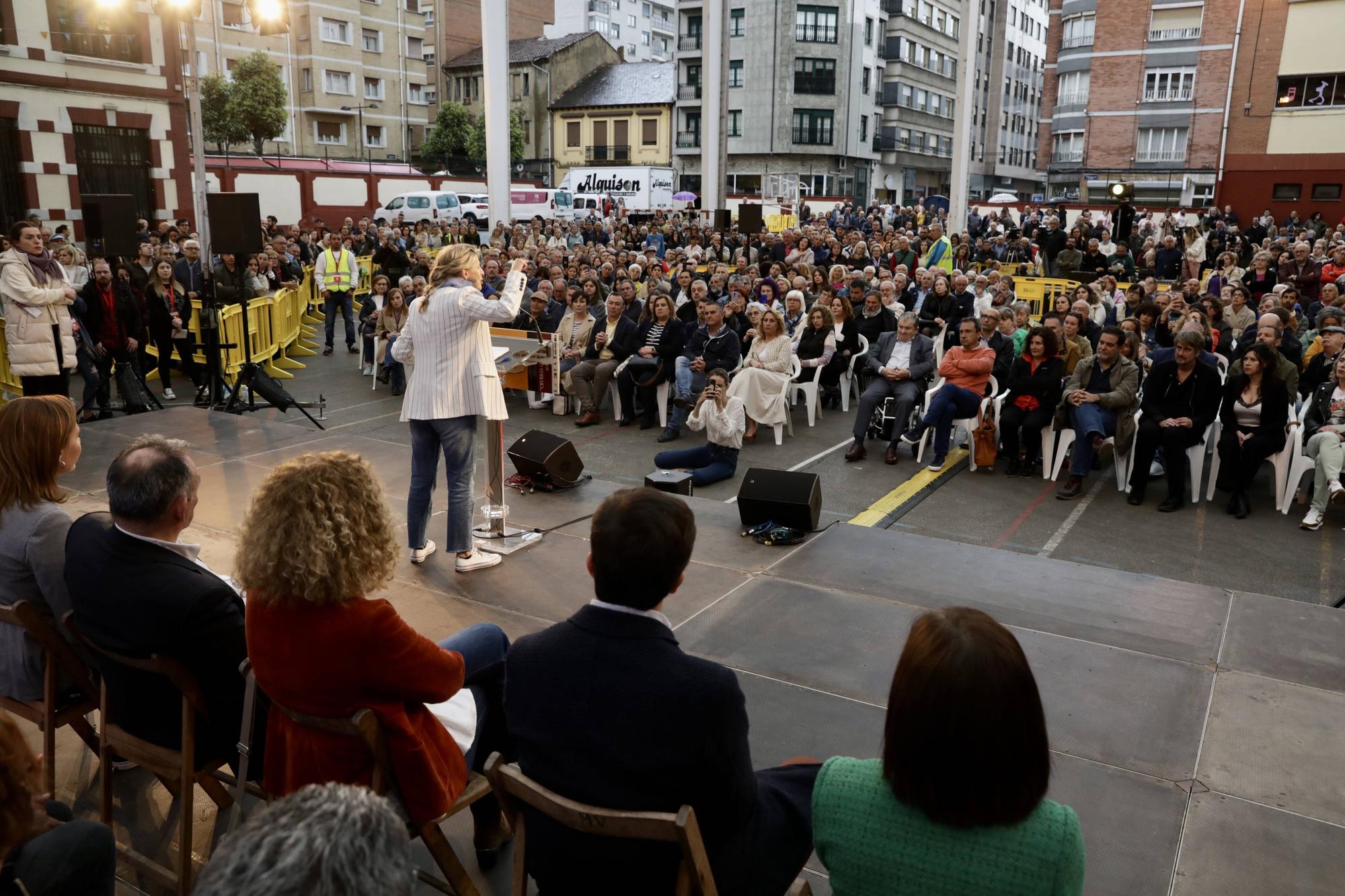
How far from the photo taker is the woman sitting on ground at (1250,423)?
7359 mm

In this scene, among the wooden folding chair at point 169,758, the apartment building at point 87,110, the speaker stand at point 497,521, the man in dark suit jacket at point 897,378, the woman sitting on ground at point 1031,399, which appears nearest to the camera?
the wooden folding chair at point 169,758

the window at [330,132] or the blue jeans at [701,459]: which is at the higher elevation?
the window at [330,132]

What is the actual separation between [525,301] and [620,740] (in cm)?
1052

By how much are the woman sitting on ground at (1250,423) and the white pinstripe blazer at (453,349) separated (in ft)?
19.0

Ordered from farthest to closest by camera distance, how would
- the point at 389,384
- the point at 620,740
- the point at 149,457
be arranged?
the point at 389,384, the point at 149,457, the point at 620,740

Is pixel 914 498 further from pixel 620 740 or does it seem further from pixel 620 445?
pixel 620 740

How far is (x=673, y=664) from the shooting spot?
6.86 ft

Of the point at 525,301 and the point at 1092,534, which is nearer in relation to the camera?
the point at 1092,534

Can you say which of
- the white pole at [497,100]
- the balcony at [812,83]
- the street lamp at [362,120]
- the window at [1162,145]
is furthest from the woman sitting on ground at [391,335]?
the window at [1162,145]

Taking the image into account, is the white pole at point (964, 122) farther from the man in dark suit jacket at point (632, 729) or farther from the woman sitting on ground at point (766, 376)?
the man in dark suit jacket at point (632, 729)

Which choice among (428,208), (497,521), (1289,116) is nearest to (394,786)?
(497,521)

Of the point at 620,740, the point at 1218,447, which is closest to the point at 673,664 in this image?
the point at 620,740

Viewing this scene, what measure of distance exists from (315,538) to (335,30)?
159 ft

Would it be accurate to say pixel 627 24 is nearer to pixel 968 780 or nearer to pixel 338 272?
pixel 338 272
